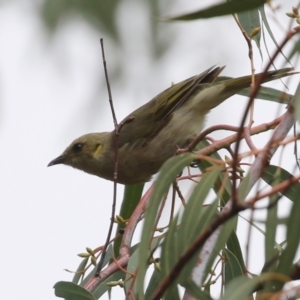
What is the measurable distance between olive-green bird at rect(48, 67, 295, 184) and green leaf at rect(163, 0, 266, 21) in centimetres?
218

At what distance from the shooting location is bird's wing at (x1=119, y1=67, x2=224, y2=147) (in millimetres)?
4340

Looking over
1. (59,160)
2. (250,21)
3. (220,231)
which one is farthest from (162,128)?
(220,231)

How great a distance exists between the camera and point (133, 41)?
21.1 ft

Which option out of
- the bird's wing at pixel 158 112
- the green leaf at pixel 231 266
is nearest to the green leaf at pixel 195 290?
the green leaf at pixel 231 266

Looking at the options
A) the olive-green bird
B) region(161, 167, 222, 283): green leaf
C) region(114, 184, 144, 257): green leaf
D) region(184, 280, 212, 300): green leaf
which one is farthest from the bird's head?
region(184, 280, 212, 300): green leaf

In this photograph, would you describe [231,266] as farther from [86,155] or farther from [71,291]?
[86,155]

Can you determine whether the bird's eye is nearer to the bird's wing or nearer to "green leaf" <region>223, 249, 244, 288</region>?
the bird's wing

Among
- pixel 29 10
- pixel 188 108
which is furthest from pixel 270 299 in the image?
pixel 29 10

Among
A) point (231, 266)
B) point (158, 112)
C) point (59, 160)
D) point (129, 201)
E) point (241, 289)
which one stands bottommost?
point (241, 289)

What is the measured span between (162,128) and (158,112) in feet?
0.46

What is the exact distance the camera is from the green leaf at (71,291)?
2572 mm

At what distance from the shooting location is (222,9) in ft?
5.86

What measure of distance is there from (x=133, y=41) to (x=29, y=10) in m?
1.04

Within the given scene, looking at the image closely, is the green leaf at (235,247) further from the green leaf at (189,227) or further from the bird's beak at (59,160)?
the bird's beak at (59,160)
